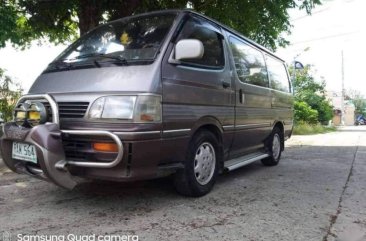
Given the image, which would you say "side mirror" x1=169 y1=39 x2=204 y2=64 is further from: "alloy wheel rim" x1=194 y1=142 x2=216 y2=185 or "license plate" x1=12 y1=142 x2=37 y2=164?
"license plate" x1=12 y1=142 x2=37 y2=164

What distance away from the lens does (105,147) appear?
3.47 m

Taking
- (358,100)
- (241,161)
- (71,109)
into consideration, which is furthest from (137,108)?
(358,100)

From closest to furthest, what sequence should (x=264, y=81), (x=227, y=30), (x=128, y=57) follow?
(x=128, y=57) → (x=227, y=30) → (x=264, y=81)

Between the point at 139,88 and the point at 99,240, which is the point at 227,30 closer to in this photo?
the point at 139,88

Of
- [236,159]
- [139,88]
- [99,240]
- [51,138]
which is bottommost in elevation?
[99,240]

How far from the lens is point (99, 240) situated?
310cm

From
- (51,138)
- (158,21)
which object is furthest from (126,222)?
(158,21)

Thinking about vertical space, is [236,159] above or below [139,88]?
below

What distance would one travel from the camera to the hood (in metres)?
3.61

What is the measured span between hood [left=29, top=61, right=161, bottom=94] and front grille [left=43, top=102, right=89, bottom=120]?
0.15 metres

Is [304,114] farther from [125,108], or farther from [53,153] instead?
[53,153]

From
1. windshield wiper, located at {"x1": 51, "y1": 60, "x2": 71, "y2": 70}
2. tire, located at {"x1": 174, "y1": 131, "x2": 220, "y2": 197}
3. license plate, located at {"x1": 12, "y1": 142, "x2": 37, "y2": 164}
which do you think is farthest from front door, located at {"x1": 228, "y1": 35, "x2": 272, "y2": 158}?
license plate, located at {"x1": 12, "y1": 142, "x2": 37, "y2": 164}

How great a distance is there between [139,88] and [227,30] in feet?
7.09

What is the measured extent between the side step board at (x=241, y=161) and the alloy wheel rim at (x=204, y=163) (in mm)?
407
